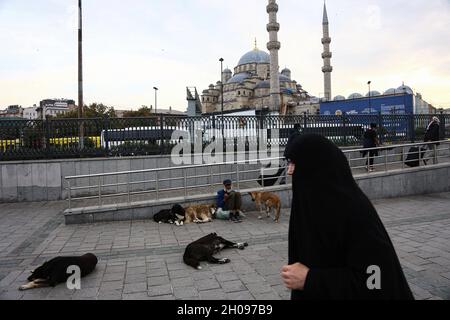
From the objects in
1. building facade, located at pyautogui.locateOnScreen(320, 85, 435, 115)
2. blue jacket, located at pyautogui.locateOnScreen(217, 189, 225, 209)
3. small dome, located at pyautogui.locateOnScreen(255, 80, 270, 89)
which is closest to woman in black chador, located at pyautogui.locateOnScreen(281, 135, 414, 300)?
Answer: blue jacket, located at pyautogui.locateOnScreen(217, 189, 225, 209)

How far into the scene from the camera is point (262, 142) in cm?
1258

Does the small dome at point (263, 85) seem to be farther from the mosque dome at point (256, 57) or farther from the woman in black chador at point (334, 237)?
the woman in black chador at point (334, 237)

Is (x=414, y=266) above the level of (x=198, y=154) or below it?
below

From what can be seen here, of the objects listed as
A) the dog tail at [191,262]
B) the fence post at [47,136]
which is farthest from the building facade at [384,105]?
the dog tail at [191,262]

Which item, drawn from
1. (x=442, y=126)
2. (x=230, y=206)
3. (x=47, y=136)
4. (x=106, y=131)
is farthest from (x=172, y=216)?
(x=442, y=126)

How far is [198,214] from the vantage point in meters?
8.20

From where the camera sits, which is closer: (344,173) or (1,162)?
(344,173)

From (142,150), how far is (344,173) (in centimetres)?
1058

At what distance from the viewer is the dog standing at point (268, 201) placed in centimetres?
807

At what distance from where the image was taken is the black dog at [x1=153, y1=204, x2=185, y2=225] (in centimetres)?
805

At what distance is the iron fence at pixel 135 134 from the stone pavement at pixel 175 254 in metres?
2.69

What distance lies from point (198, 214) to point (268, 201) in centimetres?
168
